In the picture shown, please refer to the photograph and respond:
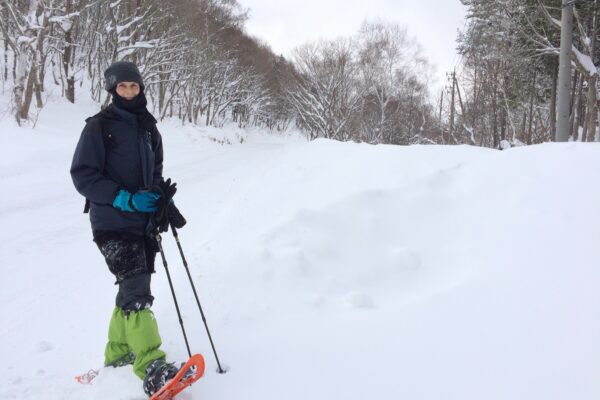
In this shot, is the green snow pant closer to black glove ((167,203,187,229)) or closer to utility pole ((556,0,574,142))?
black glove ((167,203,187,229))


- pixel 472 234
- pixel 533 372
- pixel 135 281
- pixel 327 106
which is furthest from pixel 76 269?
pixel 327 106

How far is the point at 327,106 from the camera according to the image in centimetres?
2328

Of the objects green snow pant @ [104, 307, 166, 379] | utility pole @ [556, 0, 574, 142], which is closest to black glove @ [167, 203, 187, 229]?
green snow pant @ [104, 307, 166, 379]

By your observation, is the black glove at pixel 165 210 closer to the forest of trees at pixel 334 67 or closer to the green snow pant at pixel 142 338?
the green snow pant at pixel 142 338

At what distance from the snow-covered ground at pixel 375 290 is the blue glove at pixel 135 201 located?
1.11 m

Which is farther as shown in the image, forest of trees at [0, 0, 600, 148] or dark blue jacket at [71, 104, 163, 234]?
forest of trees at [0, 0, 600, 148]

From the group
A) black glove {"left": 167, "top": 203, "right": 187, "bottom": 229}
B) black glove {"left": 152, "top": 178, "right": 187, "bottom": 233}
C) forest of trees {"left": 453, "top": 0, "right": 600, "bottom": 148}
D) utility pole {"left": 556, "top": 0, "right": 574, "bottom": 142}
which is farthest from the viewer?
forest of trees {"left": 453, "top": 0, "right": 600, "bottom": 148}

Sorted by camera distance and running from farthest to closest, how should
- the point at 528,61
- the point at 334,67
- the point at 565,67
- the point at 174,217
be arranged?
the point at 334,67 → the point at 528,61 → the point at 565,67 → the point at 174,217

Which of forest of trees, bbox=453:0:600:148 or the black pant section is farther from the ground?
forest of trees, bbox=453:0:600:148

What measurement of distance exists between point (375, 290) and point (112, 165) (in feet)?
7.32

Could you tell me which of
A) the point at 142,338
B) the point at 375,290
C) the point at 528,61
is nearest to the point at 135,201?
the point at 142,338

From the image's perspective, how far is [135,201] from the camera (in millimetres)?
2475

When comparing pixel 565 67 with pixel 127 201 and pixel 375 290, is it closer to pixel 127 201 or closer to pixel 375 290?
pixel 375 290

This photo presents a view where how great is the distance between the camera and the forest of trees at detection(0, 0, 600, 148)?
53.0 feet
